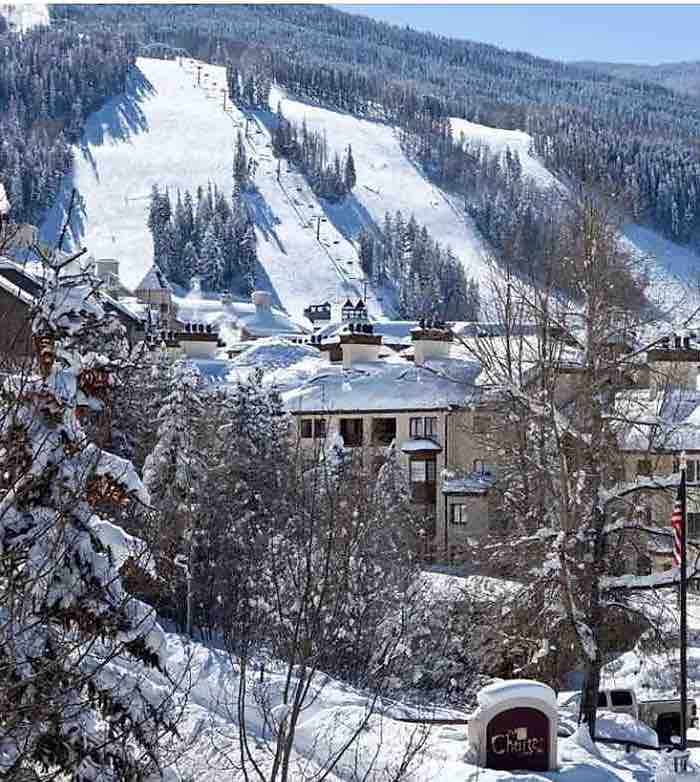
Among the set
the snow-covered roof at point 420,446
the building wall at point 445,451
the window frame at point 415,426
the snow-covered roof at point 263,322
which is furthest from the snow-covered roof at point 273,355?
the snow-covered roof at point 263,322

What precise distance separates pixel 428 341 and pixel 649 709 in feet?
98.8

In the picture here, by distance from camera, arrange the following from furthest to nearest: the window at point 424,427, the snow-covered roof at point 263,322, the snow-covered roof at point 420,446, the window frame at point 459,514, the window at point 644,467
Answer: the snow-covered roof at point 263,322 < the window at point 424,427 < the snow-covered roof at point 420,446 < the window frame at point 459,514 < the window at point 644,467

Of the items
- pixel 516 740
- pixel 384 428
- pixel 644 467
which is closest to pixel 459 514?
pixel 384 428

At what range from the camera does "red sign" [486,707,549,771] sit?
21469 mm

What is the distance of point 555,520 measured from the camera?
2333 centimetres

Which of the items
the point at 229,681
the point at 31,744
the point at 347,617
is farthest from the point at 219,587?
the point at 31,744

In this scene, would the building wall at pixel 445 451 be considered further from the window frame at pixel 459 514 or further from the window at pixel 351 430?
the window at pixel 351 430

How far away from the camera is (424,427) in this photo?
53125 mm

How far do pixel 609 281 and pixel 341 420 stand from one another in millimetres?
30816

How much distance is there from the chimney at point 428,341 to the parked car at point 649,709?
28252 mm

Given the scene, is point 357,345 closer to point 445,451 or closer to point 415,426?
point 415,426

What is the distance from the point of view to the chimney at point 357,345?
190 feet

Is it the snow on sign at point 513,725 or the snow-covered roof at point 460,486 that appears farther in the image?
the snow-covered roof at point 460,486

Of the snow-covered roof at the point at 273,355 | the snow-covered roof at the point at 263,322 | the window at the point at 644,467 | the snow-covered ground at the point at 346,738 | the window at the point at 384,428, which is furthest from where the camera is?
the snow-covered roof at the point at 263,322
